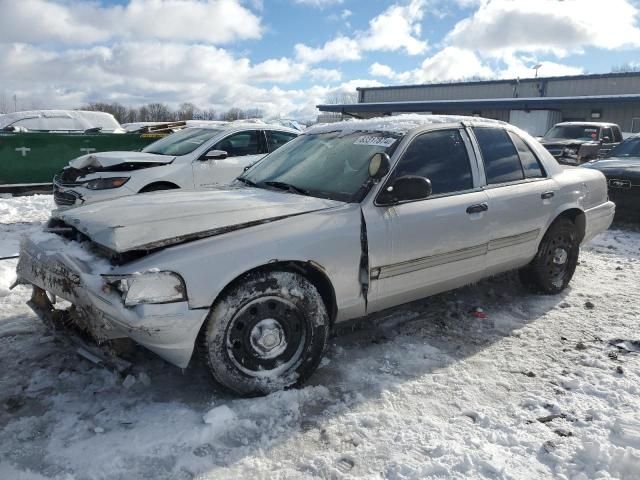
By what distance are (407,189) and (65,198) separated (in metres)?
5.25

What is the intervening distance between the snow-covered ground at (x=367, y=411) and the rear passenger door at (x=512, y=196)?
62 cm

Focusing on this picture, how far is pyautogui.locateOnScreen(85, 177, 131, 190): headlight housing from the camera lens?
6707 mm

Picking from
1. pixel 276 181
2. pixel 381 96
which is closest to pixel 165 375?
pixel 276 181

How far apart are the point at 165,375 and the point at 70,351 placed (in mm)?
802

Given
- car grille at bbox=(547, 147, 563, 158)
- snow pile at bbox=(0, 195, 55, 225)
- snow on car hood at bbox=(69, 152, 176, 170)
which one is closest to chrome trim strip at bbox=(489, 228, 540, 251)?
snow on car hood at bbox=(69, 152, 176, 170)

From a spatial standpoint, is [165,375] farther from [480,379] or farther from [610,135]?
[610,135]

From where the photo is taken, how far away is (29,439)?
2.66 meters

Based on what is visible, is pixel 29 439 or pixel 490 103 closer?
pixel 29 439

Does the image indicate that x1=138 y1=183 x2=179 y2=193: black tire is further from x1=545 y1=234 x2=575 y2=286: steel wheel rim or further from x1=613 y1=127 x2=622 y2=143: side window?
x1=613 y1=127 x2=622 y2=143: side window

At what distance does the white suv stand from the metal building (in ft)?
86.1

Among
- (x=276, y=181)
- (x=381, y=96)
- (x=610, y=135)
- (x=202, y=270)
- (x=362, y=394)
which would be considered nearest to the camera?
(x=202, y=270)

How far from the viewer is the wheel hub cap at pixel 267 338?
2.96 metres

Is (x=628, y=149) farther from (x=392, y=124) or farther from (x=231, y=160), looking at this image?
(x=392, y=124)

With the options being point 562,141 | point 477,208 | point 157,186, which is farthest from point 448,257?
point 562,141
